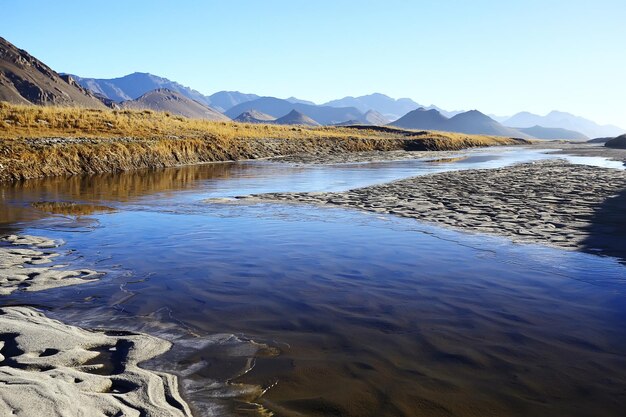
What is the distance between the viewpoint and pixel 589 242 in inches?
396

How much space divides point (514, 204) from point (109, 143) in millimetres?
23441

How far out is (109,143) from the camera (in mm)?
29844

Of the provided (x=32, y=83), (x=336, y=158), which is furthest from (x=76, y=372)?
(x=32, y=83)

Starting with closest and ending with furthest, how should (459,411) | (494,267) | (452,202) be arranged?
(459,411) → (494,267) → (452,202)

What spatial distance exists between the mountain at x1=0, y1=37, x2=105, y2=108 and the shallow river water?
6244 inches

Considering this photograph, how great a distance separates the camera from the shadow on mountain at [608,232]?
372 inches

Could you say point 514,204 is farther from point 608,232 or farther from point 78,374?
point 78,374

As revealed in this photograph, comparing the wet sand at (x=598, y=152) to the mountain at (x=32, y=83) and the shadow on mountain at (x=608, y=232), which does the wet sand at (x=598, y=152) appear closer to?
the shadow on mountain at (x=608, y=232)

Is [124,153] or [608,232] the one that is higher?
[124,153]

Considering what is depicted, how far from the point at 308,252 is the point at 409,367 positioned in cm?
487

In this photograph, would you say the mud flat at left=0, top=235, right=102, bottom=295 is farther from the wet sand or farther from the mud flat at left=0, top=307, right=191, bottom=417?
the wet sand

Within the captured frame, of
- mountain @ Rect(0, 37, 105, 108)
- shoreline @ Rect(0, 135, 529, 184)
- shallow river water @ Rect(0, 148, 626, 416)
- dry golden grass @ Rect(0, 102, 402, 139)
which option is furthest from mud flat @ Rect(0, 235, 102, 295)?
mountain @ Rect(0, 37, 105, 108)

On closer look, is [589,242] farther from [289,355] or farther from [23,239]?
[23,239]

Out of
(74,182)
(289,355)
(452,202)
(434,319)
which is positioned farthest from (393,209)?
(74,182)
